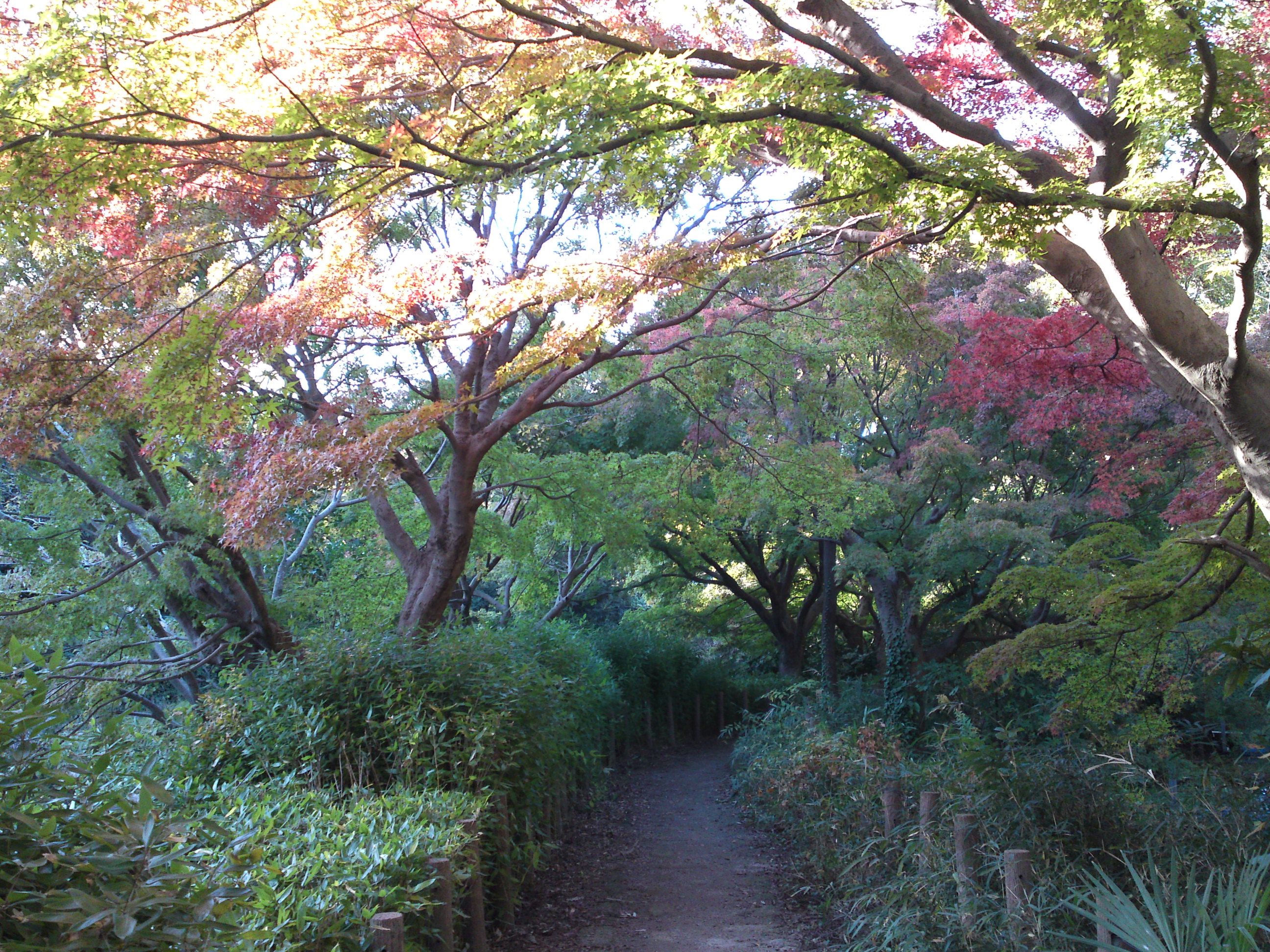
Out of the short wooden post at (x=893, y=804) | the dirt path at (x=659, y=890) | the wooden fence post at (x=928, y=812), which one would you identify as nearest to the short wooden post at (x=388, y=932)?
the dirt path at (x=659, y=890)

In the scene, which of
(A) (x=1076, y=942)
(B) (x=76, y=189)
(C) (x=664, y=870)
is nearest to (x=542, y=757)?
(C) (x=664, y=870)

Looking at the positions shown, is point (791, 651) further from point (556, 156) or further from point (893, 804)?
point (556, 156)

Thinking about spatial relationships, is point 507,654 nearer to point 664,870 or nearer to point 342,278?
point 664,870

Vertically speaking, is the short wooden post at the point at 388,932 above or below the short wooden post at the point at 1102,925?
above

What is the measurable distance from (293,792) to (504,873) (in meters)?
1.35

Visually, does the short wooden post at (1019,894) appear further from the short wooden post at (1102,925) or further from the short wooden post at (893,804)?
the short wooden post at (893,804)

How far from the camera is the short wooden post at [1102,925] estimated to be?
120 inches

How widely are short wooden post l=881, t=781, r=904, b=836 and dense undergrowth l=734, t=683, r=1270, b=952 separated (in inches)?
1.9

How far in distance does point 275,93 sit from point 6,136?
1.39 meters

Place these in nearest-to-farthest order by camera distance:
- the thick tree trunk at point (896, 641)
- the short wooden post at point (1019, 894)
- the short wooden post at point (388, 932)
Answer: the short wooden post at point (388, 932) < the short wooden post at point (1019, 894) < the thick tree trunk at point (896, 641)

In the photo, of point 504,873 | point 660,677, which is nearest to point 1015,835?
point 504,873

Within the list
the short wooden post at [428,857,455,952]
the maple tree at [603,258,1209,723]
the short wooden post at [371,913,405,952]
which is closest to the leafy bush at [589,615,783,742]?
the maple tree at [603,258,1209,723]

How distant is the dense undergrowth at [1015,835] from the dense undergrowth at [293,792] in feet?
7.02

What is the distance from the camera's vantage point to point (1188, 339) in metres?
4.39
